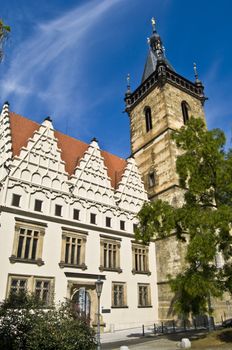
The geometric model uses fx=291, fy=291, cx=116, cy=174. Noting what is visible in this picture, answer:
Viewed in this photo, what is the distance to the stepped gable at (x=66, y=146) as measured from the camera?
23.9 meters

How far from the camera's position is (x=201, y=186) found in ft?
50.3

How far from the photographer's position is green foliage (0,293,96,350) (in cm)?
809

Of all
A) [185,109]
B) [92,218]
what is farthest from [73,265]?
[185,109]

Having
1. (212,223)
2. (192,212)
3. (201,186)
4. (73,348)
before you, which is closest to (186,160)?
(201,186)

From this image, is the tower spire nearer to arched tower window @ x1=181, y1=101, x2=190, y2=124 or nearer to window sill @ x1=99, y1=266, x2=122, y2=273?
arched tower window @ x1=181, y1=101, x2=190, y2=124

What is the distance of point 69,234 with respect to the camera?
71.8 feet

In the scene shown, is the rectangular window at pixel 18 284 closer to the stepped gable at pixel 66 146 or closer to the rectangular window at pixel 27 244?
the rectangular window at pixel 27 244

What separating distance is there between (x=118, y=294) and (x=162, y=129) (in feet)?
59.9

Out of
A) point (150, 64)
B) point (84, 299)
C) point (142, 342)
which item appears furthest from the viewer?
point (150, 64)

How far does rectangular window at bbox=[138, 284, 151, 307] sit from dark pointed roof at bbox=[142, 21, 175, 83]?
28.2 metres

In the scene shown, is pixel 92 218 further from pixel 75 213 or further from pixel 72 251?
pixel 72 251

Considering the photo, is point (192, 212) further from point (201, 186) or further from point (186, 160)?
point (186, 160)

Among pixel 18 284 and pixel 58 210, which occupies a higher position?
pixel 58 210

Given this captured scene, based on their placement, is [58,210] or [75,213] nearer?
[58,210]
